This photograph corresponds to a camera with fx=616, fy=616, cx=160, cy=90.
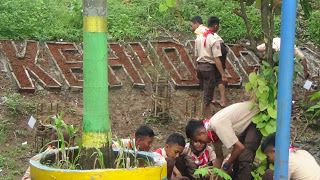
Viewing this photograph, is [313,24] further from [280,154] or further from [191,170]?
[280,154]

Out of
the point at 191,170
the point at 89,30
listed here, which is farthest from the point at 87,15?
the point at 191,170

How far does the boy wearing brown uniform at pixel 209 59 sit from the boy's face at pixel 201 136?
2.87 metres

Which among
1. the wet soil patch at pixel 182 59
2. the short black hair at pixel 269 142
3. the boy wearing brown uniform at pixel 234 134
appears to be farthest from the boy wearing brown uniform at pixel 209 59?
the short black hair at pixel 269 142

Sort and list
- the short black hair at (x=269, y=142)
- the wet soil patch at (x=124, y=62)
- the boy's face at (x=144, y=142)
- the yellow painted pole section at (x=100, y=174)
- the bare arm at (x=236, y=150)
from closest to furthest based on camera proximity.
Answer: the yellow painted pole section at (x=100, y=174)
the short black hair at (x=269, y=142)
the boy's face at (x=144, y=142)
the bare arm at (x=236, y=150)
the wet soil patch at (x=124, y=62)

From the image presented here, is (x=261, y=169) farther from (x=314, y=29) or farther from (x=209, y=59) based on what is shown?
(x=314, y=29)

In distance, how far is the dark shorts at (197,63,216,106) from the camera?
9.32m

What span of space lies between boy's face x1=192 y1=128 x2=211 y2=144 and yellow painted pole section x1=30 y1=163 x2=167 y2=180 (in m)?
2.27

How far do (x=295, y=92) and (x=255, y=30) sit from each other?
1.79 meters

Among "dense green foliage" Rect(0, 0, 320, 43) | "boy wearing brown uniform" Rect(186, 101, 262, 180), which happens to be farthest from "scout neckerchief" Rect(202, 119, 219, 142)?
"dense green foliage" Rect(0, 0, 320, 43)

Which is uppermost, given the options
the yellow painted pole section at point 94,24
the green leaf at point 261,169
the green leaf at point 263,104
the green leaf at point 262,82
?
the yellow painted pole section at point 94,24

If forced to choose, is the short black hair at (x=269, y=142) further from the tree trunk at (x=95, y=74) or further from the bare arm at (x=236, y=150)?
the tree trunk at (x=95, y=74)

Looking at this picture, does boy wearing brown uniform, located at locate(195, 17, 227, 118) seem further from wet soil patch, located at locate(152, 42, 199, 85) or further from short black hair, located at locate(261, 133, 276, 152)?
short black hair, located at locate(261, 133, 276, 152)

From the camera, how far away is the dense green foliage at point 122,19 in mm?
10656

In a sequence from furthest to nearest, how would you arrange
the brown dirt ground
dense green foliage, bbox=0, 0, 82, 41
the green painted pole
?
dense green foliage, bbox=0, 0, 82, 41 → the brown dirt ground → the green painted pole
